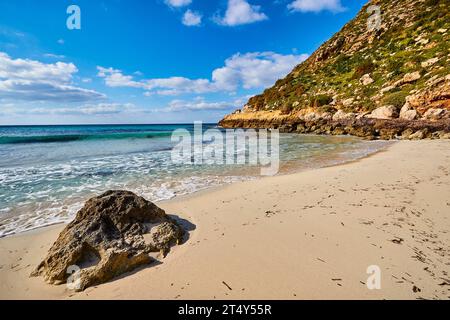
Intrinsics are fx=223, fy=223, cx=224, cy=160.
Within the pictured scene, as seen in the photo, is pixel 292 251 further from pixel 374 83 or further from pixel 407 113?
pixel 374 83

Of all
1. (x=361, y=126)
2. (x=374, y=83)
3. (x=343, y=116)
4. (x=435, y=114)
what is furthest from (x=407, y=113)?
(x=374, y=83)

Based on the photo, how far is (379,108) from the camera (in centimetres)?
2527

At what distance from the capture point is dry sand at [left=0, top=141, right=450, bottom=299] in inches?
100

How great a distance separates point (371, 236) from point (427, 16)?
5530cm

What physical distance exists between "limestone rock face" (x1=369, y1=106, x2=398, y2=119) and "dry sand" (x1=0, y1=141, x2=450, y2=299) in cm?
2266

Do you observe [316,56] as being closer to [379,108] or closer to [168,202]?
[379,108]

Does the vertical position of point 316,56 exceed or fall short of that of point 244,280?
it exceeds it

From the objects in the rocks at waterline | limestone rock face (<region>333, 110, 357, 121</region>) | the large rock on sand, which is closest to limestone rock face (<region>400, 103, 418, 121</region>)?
the rocks at waterline

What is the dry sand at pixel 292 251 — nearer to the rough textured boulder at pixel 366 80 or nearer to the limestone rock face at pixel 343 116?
the limestone rock face at pixel 343 116

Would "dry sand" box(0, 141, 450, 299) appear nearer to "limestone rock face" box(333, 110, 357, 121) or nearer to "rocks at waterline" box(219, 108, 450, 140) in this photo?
"rocks at waterline" box(219, 108, 450, 140)

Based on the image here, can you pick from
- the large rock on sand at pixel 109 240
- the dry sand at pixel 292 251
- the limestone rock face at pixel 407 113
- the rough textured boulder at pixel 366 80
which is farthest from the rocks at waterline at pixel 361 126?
the large rock on sand at pixel 109 240

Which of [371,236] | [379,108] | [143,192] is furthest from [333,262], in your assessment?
[379,108]

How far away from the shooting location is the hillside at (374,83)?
837 inches
